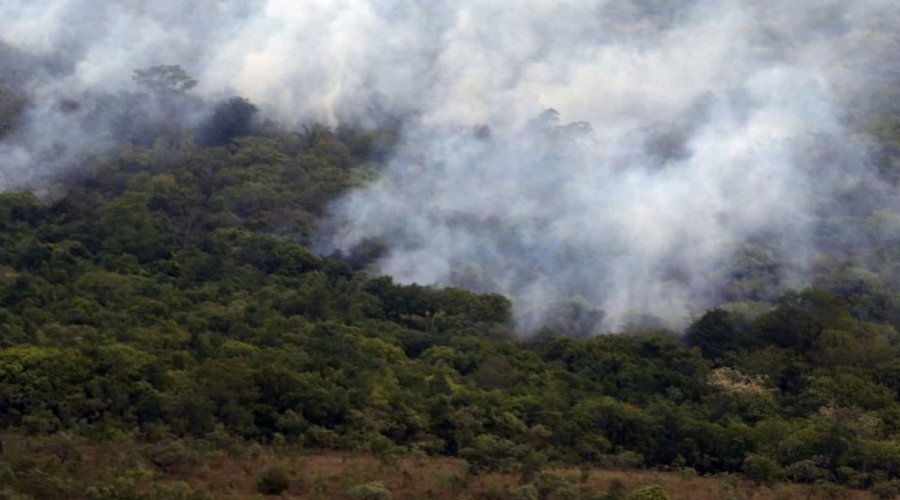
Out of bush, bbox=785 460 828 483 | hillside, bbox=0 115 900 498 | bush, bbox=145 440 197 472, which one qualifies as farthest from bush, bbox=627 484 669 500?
bush, bbox=145 440 197 472

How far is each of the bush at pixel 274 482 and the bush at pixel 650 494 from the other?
18.1 ft

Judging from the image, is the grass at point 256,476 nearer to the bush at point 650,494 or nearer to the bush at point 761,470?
the bush at point 761,470

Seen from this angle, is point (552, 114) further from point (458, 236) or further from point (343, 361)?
point (343, 361)

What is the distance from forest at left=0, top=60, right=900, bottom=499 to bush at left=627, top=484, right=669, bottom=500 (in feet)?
2.32

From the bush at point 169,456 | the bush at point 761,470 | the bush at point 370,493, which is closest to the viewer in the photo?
the bush at point 370,493

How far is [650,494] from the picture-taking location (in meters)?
23.8

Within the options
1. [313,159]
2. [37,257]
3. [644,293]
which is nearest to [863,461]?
[644,293]

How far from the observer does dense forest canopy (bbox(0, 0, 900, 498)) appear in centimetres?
2773

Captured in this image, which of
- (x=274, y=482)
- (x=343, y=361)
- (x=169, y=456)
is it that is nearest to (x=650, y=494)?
(x=274, y=482)

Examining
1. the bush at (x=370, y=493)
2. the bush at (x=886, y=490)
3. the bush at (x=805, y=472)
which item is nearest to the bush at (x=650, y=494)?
the bush at (x=805, y=472)

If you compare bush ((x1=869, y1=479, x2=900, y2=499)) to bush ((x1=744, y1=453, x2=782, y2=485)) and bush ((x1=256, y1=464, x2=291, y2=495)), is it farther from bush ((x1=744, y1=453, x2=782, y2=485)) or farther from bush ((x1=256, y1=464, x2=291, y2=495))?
bush ((x1=256, y1=464, x2=291, y2=495))

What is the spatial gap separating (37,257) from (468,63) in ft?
80.0

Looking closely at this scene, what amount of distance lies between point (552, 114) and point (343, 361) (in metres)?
22.8

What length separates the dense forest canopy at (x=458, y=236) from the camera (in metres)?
27.7
